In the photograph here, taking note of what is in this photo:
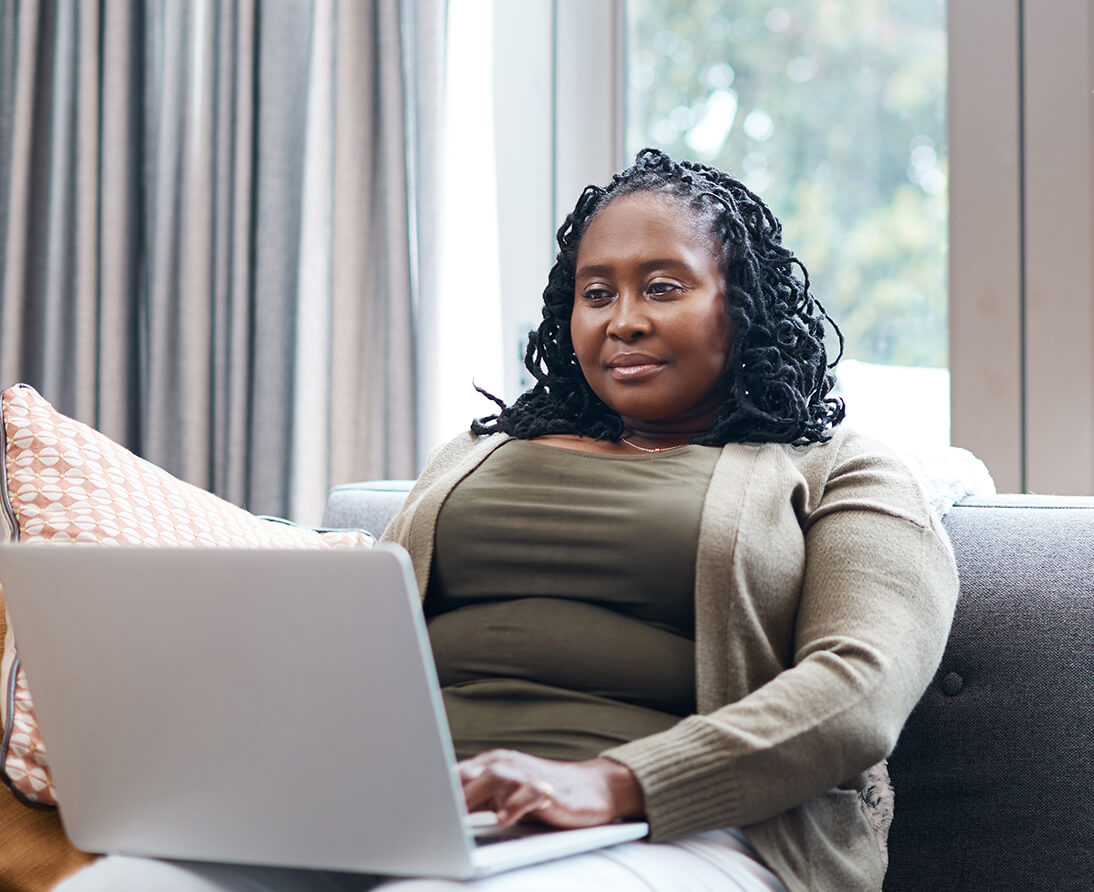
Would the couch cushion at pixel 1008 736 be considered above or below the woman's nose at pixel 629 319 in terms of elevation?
below

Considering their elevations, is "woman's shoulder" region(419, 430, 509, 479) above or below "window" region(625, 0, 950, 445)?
below

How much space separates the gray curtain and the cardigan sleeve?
1.12 metres

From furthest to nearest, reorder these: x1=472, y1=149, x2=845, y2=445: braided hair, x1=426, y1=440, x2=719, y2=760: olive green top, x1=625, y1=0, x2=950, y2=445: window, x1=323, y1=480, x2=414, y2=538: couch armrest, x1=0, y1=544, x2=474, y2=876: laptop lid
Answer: x1=625, y1=0, x2=950, y2=445: window
x1=323, y1=480, x2=414, y2=538: couch armrest
x1=472, y1=149, x2=845, y2=445: braided hair
x1=426, y1=440, x2=719, y2=760: olive green top
x1=0, y1=544, x2=474, y2=876: laptop lid

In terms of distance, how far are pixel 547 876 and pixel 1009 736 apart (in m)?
0.59

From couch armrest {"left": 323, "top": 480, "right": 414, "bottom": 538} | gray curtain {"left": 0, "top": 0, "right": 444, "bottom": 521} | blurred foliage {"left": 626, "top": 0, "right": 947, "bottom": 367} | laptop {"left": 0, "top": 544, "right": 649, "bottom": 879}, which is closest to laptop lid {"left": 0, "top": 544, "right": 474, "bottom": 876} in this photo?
laptop {"left": 0, "top": 544, "right": 649, "bottom": 879}

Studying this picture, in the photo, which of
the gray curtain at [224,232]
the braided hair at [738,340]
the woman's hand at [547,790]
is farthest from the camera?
the gray curtain at [224,232]

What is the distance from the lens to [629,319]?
48.4 inches

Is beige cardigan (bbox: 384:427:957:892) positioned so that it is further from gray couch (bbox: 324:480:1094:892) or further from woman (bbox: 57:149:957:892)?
gray couch (bbox: 324:480:1094:892)

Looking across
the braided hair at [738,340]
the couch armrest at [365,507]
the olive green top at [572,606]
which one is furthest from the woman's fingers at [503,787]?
the couch armrest at [365,507]

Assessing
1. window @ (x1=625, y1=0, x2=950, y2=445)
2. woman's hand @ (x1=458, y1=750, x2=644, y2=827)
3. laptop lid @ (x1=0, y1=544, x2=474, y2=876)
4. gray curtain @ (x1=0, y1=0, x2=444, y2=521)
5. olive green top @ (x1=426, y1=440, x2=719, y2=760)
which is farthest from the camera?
gray curtain @ (x1=0, y1=0, x2=444, y2=521)

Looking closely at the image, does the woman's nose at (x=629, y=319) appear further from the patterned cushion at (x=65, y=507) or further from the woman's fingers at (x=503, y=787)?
the woman's fingers at (x=503, y=787)

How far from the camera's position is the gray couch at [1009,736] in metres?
1.12

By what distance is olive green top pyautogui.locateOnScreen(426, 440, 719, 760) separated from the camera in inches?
40.4

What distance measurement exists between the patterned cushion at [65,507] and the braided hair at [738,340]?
0.33 m
